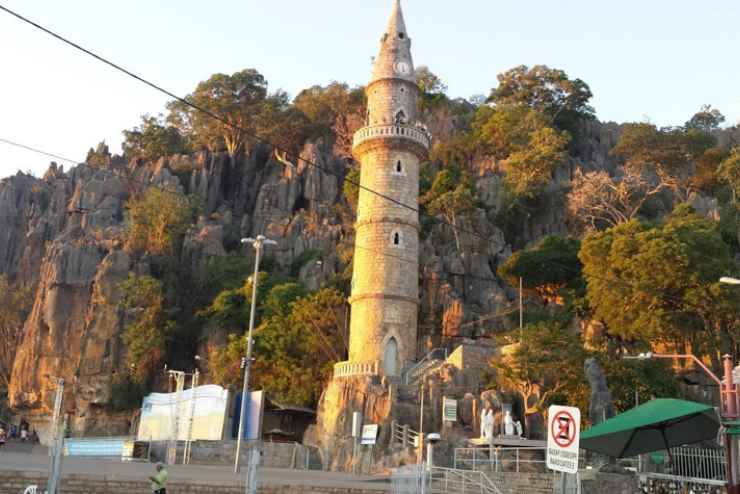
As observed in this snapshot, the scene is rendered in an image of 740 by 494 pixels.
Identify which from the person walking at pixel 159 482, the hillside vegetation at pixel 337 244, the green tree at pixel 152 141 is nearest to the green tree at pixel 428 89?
the hillside vegetation at pixel 337 244

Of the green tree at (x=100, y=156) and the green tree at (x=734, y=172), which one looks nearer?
the green tree at (x=734, y=172)

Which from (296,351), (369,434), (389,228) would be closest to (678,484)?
(369,434)

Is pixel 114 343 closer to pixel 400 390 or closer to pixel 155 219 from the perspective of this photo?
pixel 155 219

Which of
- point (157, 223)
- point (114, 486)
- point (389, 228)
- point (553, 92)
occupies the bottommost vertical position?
point (114, 486)

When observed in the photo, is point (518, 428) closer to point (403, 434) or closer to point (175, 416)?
point (403, 434)

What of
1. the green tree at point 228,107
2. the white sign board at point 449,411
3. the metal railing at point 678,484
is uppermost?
the green tree at point 228,107

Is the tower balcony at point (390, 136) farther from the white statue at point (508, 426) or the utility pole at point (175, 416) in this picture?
the white statue at point (508, 426)

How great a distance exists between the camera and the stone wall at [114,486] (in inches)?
665

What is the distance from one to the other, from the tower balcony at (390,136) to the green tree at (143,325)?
15309 millimetres

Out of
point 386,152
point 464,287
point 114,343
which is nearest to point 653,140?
point 464,287

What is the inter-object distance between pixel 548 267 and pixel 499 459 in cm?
2316

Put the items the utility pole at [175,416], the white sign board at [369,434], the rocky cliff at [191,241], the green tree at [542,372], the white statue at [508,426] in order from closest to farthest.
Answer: the white statue at [508,426] → the white sign board at [369,434] → the green tree at [542,372] → the utility pole at [175,416] → the rocky cliff at [191,241]

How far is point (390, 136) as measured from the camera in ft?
133

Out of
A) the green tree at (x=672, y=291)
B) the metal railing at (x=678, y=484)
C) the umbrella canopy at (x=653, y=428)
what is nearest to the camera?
the umbrella canopy at (x=653, y=428)
